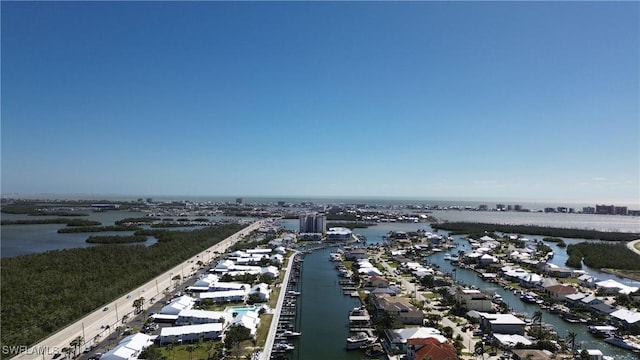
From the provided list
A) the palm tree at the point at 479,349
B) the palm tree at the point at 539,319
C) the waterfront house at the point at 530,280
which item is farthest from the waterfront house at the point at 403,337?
the waterfront house at the point at 530,280

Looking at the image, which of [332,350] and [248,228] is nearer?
[332,350]

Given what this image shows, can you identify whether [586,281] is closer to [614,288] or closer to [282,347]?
[614,288]

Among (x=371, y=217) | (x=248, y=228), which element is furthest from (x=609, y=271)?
(x=371, y=217)

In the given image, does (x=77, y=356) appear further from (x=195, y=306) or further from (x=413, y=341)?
(x=413, y=341)

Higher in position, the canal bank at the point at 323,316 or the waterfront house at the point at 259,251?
the waterfront house at the point at 259,251

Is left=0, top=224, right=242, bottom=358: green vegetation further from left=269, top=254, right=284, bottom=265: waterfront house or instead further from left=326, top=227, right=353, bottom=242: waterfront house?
left=326, top=227, right=353, bottom=242: waterfront house

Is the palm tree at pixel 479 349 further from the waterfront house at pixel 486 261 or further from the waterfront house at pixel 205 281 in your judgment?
the waterfront house at pixel 486 261

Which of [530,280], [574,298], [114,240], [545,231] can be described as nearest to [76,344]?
[574,298]
